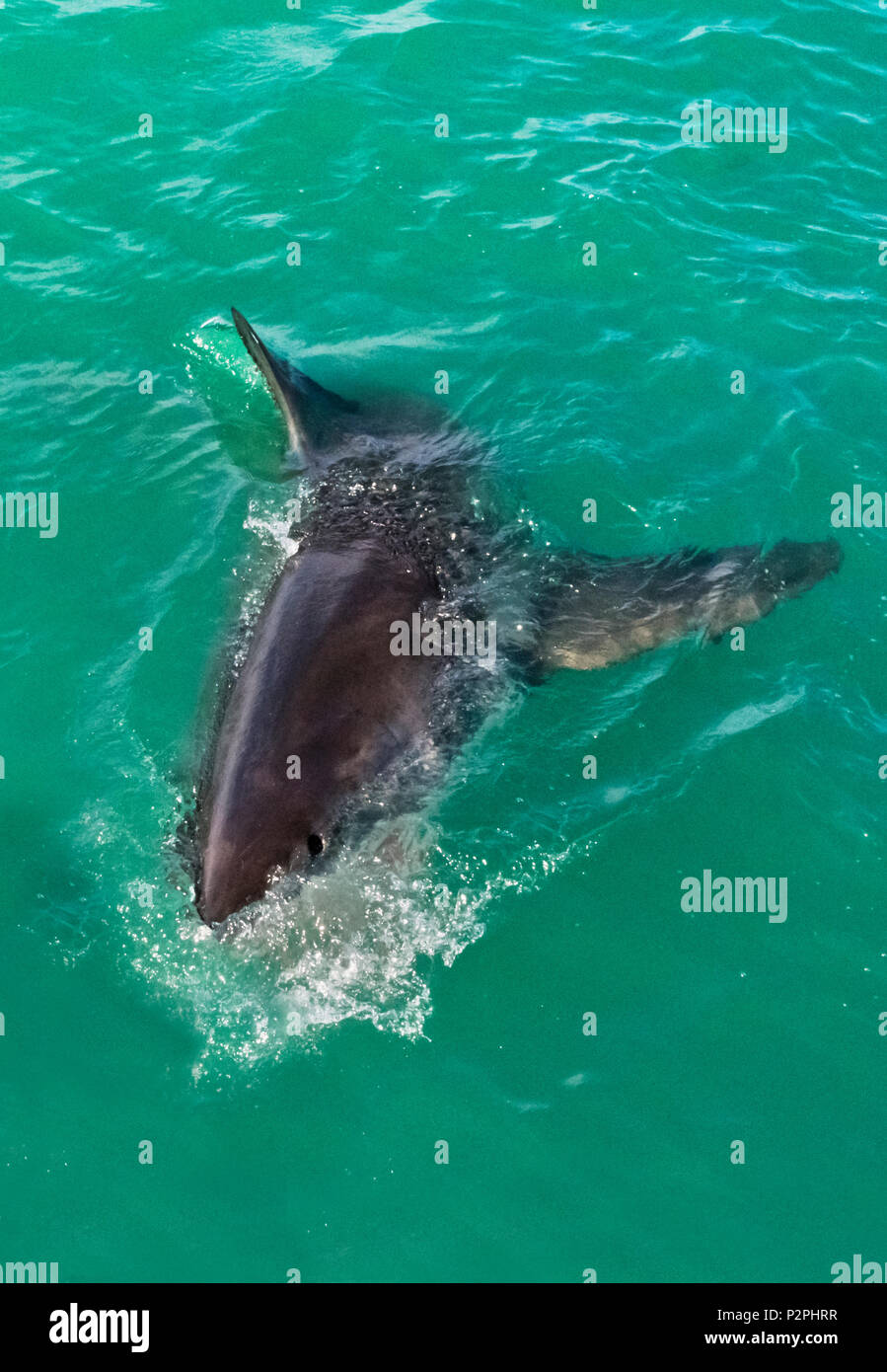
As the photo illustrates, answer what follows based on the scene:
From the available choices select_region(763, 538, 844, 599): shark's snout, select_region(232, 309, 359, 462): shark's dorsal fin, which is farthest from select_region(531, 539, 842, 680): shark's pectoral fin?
select_region(232, 309, 359, 462): shark's dorsal fin

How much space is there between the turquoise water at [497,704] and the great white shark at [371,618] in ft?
1.60

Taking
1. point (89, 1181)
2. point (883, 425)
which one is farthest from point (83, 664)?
point (883, 425)

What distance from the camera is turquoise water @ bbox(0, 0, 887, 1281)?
9656mm

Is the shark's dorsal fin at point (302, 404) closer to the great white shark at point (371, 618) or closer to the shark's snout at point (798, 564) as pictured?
the great white shark at point (371, 618)

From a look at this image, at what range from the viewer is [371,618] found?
11.6 metres

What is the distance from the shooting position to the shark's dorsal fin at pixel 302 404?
13648 millimetres

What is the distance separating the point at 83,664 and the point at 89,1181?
19.1 ft

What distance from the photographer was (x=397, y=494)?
14.1 metres

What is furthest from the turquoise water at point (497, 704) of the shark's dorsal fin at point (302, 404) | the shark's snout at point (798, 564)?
the shark's dorsal fin at point (302, 404)

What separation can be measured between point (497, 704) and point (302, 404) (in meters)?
4.86

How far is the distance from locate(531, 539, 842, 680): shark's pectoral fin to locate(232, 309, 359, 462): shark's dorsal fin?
348 cm

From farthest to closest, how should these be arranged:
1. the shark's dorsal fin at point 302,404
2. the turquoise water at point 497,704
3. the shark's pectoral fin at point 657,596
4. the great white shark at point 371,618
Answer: the shark's dorsal fin at point 302,404 → the shark's pectoral fin at point 657,596 → the great white shark at point 371,618 → the turquoise water at point 497,704

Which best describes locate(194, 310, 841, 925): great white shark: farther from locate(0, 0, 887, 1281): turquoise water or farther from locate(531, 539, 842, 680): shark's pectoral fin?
locate(0, 0, 887, 1281): turquoise water

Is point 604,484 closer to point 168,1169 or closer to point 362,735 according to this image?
point 362,735
